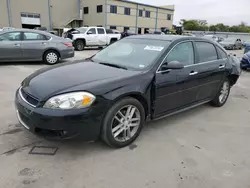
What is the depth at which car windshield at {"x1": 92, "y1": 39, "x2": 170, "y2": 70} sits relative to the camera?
11.0ft

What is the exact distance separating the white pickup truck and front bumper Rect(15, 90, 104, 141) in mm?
13660

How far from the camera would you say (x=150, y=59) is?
335cm

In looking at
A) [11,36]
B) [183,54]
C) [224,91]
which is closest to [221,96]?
[224,91]

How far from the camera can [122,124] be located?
2.97 meters

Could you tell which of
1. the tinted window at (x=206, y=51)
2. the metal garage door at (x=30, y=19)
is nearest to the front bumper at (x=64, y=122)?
the tinted window at (x=206, y=51)

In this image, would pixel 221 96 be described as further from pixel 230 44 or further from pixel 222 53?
pixel 230 44

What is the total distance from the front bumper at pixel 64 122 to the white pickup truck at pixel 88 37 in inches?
538

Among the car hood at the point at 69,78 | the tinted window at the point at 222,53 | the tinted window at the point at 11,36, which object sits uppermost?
the tinted window at the point at 11,36

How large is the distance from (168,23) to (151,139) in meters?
46.0

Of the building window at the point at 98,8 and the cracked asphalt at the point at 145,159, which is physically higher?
the building window at the point at 98,8

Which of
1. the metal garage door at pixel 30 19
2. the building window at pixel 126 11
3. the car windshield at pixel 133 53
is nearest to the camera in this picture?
the car windshield at pixel 133 53

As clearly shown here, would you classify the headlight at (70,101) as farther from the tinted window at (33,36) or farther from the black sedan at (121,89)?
the tinted window at (33,36)

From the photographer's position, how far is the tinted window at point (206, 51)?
3.99 m

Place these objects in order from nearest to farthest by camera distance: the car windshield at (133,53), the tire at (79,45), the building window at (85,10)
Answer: the car windshield at (133,53) → the tire at (79,45) → the building window at (85,10)
